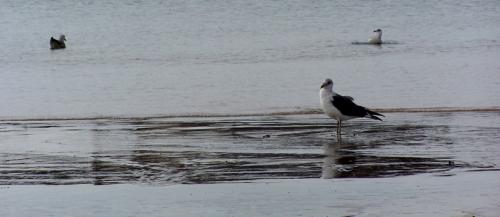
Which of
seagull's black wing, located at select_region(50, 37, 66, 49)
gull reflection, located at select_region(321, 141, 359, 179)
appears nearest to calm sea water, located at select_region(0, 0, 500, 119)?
seagull's black wing, located at select_region(50, 37, 66, 49)

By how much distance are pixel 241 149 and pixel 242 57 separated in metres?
21.7

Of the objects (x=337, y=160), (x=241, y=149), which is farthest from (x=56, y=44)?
(x=337, y=160)

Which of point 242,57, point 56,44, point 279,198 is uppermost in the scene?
point 56,44

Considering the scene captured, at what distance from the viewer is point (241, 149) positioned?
1450cm

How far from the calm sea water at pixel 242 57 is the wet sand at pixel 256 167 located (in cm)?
438

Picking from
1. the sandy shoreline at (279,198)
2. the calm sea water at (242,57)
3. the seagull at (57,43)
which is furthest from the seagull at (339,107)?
the seagull at (57,43)

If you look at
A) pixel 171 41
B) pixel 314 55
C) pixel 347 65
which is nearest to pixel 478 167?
pixel 347 65

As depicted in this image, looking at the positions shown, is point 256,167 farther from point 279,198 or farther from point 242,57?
point 242,57

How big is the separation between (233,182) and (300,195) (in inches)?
43.3

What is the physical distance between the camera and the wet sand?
1050 centimetres

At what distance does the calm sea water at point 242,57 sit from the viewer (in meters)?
23.6

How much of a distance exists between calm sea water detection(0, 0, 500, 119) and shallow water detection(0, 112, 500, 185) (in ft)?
11.4

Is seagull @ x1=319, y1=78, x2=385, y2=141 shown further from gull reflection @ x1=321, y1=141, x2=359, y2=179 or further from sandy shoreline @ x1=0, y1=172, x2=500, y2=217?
sandy shoreline @ x1=0, y1=172, x2=500, y2=217

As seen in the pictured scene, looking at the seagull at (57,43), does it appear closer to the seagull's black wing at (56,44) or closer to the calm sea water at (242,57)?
the seagull's black wing at (56,44)
